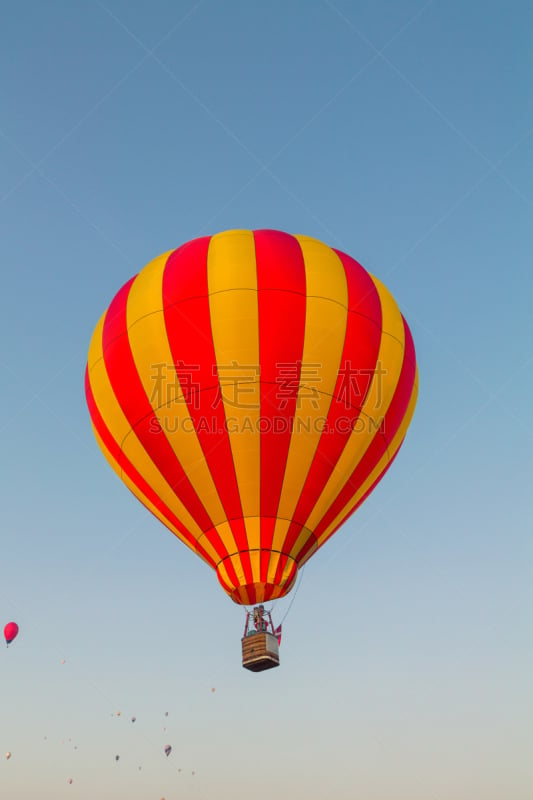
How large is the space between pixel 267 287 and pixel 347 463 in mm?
3149

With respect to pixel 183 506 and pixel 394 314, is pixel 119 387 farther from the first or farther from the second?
pixel 394 314

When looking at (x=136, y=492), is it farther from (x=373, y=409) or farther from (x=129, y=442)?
(x=373, y=409)

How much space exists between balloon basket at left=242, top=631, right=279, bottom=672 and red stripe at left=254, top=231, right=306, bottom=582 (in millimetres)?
878

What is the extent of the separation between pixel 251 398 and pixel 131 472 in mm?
2757

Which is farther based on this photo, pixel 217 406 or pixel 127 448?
pixel 127 448

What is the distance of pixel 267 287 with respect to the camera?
13.6 meters

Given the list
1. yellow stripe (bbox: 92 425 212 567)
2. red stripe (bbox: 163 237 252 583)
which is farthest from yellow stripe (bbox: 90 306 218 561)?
red stripe (bbox: 163 237 252 583)

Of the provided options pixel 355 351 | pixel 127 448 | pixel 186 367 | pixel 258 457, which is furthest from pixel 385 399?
pixel 127 448

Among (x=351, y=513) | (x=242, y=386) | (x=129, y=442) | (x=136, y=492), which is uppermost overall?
(x=242, y=386)

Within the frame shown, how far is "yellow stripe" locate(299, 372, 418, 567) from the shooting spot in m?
14.0

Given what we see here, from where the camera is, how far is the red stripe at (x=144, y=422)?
13.5 meters

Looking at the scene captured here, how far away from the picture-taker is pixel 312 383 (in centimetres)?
1337

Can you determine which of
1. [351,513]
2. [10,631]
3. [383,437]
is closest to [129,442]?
[351,513]

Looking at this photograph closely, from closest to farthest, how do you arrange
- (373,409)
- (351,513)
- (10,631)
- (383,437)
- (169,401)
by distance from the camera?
(169,401) < (373,409) < (383,437) < (351,513) < (10,631)
